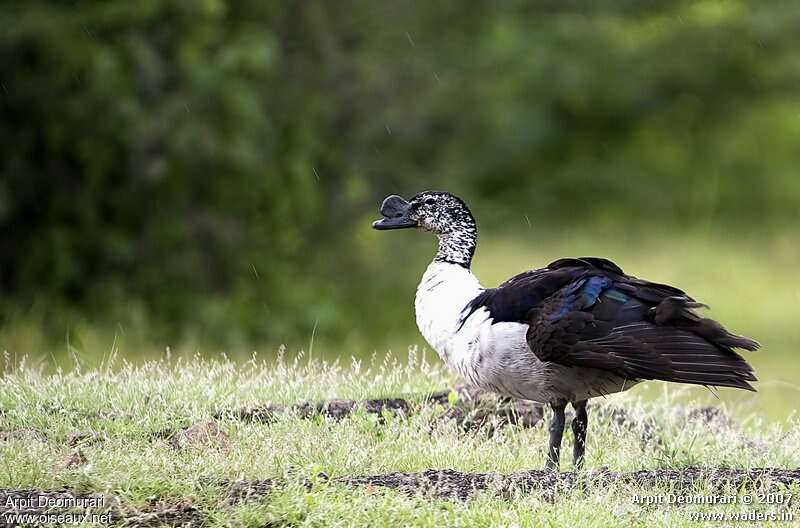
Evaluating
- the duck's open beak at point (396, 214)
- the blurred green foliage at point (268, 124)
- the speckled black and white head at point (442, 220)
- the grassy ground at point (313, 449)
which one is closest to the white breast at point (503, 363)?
the grassy ground at point (313, 449)

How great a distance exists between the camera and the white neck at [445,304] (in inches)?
262

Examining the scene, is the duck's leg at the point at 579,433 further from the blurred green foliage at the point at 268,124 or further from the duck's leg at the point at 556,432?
the blurred green foliage at the point at 268,124

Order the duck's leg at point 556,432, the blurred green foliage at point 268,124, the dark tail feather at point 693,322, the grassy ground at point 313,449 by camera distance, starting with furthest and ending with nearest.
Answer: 1. the blurred green foliage at point 268,124
2. the duck's leg at point 556,432
3. the dark tail feather at point 693,322
4. the grassy ground at point 313,449

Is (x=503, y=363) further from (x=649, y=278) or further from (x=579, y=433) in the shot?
(x=649, y=278)

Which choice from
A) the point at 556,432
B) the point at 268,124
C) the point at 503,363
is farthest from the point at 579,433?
the point at 268,124

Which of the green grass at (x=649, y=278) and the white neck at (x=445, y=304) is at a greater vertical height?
the green grass at (x=649, y=278)

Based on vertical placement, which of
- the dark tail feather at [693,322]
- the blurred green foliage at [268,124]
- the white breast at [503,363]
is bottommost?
the white breast at [503,363]

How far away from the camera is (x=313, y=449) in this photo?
6.03 m

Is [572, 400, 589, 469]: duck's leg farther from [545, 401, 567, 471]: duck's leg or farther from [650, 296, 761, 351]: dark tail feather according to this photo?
[650, 296, 761, 351]: dark tail feather

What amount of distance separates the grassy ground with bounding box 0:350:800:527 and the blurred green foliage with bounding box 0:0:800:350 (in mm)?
6311

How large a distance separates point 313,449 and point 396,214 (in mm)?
→ 2042

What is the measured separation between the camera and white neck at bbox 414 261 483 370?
6648mm

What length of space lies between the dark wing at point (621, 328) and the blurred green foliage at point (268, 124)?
8445 mm

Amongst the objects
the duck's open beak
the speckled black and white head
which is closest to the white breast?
the speckled black and white head
